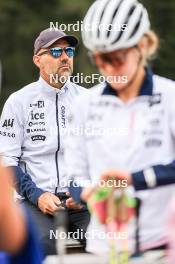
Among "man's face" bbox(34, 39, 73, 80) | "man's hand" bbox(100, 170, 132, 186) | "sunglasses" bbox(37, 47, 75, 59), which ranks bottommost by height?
"man's hand" bbox(100, 170, 132, 186)

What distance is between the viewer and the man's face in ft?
20.5

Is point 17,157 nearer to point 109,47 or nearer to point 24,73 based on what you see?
point 109,47

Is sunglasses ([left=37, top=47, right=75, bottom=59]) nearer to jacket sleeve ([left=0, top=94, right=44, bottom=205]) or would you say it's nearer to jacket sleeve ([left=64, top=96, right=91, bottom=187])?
jacket sleeve ([left=0, top=94, right=44, bottom=205])

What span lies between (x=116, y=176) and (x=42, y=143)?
2371 mm

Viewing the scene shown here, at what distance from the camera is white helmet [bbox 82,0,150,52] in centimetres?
395

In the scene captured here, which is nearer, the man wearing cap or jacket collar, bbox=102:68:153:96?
jacket collar, bbox=102:68:153:96

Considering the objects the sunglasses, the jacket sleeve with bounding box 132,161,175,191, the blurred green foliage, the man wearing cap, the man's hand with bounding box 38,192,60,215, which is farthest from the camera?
the blurred green foliage

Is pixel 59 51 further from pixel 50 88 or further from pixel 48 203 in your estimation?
pixel 48 203

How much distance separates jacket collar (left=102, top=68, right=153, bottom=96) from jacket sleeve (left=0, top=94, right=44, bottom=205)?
2.02 metres

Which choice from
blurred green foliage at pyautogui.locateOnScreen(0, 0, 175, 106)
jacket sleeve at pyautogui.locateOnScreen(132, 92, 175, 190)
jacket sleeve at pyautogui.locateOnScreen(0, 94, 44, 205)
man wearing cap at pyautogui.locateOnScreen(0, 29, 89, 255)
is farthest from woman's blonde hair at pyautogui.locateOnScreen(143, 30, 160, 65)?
blurred green foliage at pyautogui.locateOnScreen(0, 0, 175, 106)

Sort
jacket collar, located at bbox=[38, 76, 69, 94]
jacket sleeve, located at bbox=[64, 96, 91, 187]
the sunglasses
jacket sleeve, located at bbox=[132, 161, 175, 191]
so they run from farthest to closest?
1. the sunglasses
2. jacket collar, located at bbox=[38, 76, 69, 94]
3. jacket sleeve, located at bbox=[64, 96, 91, 187]
4. jacket sleeve, located at bbox=[132, 161, 175, 191]

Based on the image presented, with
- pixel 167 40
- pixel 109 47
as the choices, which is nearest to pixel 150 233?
pixel 109 47

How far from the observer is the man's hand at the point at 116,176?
3736 millimetres

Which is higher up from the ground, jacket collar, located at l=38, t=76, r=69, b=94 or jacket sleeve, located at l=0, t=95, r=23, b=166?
jacket collar, located at l=38, t=76, r=69, b=94
